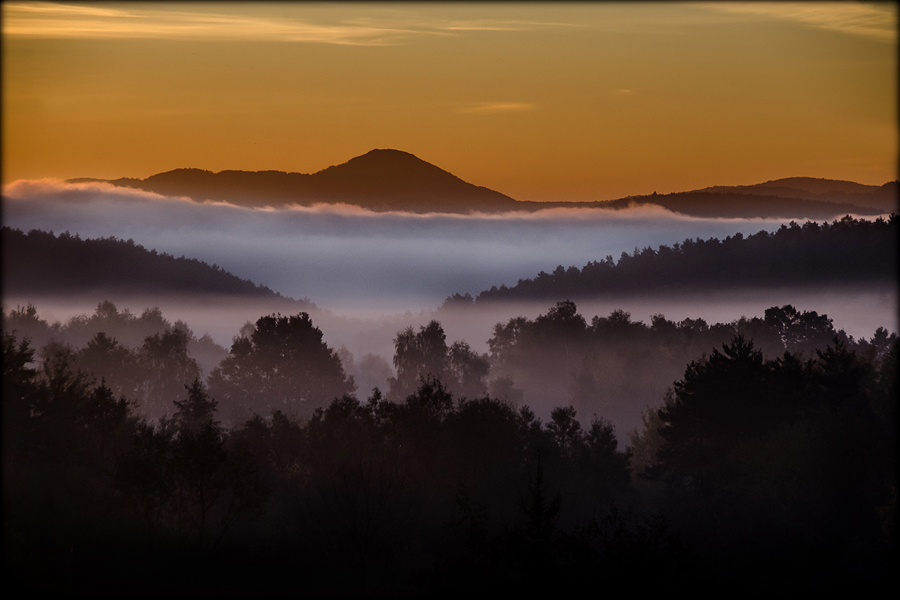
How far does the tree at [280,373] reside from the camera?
12938 cm

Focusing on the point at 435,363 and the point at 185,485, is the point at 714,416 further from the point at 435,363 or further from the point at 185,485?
the point at 435,363

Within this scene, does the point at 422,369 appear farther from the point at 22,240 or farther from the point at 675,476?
the point at 22,240

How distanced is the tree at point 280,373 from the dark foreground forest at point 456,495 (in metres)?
43.3

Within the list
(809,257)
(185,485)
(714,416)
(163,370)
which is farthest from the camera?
(809,257)

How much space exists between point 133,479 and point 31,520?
5.97 m

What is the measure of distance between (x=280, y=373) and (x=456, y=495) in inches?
3338

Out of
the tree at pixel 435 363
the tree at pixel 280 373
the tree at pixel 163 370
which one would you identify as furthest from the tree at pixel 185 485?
the tree at pixel 435 363

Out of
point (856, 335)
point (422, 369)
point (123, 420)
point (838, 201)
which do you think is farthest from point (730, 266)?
point (123, 420)

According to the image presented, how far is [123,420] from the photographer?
72.4 meters

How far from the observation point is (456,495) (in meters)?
54.8

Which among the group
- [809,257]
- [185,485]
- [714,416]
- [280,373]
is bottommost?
[185,485]

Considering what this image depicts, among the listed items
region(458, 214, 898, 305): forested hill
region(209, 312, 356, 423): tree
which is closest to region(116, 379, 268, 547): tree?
region(209, 312, 356, 423): tree

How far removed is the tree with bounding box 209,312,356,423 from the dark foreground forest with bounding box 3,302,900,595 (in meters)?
43.3

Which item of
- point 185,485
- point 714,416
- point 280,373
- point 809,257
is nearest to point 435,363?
point 280,373
